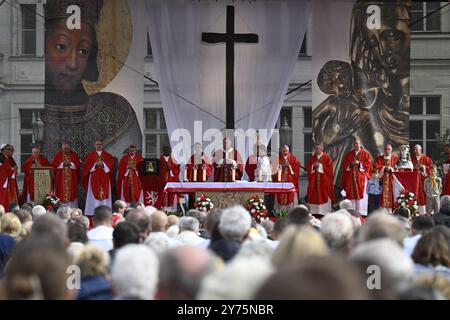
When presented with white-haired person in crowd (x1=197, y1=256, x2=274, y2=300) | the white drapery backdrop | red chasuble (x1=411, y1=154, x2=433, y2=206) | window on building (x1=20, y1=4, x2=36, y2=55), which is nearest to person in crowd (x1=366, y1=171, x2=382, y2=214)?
red chasuble (x1=411, y1=154, x2=433, y2=206)

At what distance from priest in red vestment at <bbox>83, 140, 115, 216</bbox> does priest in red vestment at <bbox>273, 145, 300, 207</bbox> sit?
11.6 ft

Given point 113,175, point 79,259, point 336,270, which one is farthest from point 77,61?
point 336,270

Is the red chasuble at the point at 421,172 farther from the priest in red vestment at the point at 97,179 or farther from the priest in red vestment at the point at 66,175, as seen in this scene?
the priest in red vestment at the point at 66,175

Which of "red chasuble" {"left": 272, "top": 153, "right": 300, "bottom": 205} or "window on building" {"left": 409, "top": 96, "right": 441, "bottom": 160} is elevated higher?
"window on building" {"left": 409, "top": 96, "right": 441, "bottom": 160}

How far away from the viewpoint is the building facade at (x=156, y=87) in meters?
23.0

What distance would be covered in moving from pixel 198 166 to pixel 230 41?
9.03 feet

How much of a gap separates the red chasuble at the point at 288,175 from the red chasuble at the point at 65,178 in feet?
13.7

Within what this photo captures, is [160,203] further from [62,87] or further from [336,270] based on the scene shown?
[336,270]

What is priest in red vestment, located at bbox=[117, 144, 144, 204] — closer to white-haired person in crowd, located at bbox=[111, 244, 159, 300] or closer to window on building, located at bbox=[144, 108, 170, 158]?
window on building, located at bbox=[144, 108, 170, 158]

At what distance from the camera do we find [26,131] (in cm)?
2342

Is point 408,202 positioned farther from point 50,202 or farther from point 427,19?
point 427,19

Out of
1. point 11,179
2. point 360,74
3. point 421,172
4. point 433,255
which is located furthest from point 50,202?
point 433,255

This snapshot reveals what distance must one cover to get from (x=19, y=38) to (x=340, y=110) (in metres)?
8.03

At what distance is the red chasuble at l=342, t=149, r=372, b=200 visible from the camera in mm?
19625
